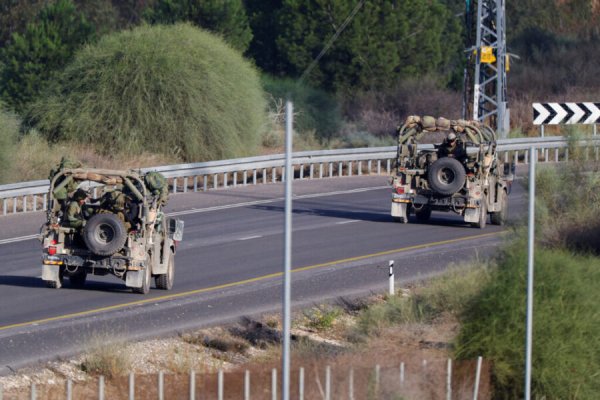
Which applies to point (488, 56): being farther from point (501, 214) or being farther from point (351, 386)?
point (351, 386)

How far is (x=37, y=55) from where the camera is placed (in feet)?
147

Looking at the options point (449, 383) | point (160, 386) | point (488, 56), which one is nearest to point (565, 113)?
point (449, 383)

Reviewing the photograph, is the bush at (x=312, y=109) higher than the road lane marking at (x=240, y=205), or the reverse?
the bush at (x=312, y=109)

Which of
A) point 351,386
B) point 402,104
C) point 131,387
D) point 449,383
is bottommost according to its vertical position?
point 449,383

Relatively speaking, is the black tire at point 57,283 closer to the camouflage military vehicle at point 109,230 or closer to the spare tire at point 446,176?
the camouflage military vehicle at point 109,230

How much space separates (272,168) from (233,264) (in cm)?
1223

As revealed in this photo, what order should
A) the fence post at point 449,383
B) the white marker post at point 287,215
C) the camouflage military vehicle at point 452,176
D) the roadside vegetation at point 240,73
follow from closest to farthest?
the white marker post at point 287,215 < the fence post at point 449,383 < the camouflage military vehicle at point 452,176 < the roadside vegetation at point 240,73

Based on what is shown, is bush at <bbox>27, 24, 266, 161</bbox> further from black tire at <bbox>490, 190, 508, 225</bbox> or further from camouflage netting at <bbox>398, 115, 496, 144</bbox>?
black tire at <bbox>490, 190, 508, 225</bbox>

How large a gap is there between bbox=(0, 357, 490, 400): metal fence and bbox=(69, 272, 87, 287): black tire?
599 cm

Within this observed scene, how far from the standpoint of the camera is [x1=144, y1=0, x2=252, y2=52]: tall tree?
4853 cm

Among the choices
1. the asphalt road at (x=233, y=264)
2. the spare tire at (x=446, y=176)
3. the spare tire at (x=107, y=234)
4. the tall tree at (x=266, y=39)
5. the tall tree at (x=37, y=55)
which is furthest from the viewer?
the tall tree at (x=266, y=39)

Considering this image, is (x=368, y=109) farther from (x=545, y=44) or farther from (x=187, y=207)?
(x=187, y=207)

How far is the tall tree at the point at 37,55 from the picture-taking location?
145ft

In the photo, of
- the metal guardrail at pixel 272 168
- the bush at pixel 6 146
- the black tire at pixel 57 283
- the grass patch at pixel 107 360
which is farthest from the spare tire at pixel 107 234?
the bush at pixel 6 146
